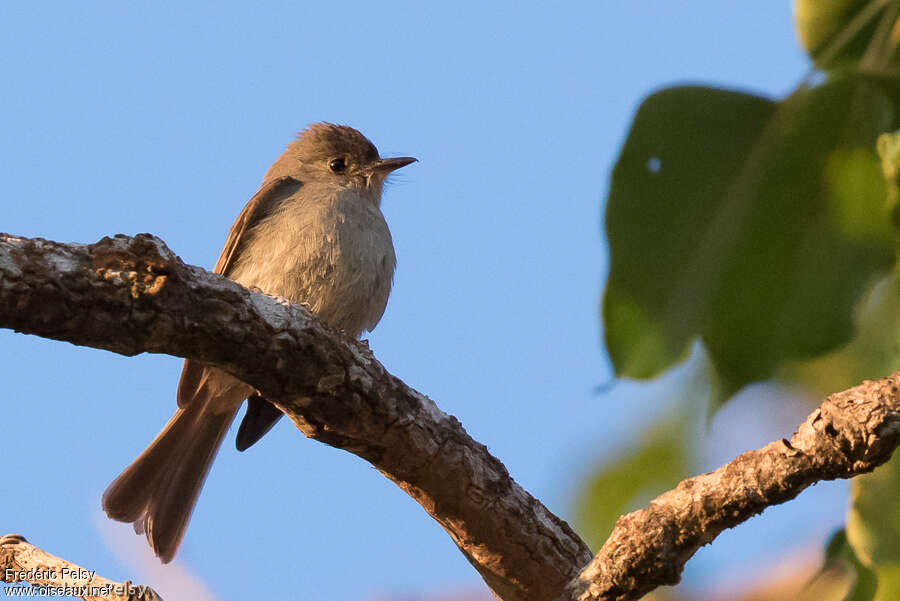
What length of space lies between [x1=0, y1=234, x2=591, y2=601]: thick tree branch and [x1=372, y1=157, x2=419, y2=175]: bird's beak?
3178 mm

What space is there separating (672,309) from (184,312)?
1297 mm

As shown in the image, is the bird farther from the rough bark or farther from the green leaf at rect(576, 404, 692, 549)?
the green leaf at rect(576, 404, 692, 549)

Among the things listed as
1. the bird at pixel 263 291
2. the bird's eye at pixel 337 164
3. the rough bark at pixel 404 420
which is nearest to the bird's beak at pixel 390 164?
the bird's eye at pixel 337 164

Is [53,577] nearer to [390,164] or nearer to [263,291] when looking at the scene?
[263,291]

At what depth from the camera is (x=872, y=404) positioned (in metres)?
2.15

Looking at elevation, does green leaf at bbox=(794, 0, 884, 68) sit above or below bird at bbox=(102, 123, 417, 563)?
below

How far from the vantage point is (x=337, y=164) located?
6316 mm

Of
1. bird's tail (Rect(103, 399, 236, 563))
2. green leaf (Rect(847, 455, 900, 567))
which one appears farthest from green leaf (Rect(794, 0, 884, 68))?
bird's tail (Rect(103, 399, 236, 563))

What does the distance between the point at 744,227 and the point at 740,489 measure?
700 mm

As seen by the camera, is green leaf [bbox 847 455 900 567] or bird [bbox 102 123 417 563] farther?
bird [bbox 102 123 417 563]

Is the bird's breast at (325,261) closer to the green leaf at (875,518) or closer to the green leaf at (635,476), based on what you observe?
the green leaf at (635,476)

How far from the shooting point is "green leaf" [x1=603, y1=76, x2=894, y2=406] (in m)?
2.46

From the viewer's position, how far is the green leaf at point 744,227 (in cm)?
246

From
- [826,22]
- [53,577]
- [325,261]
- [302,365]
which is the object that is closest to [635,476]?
[302,365]
